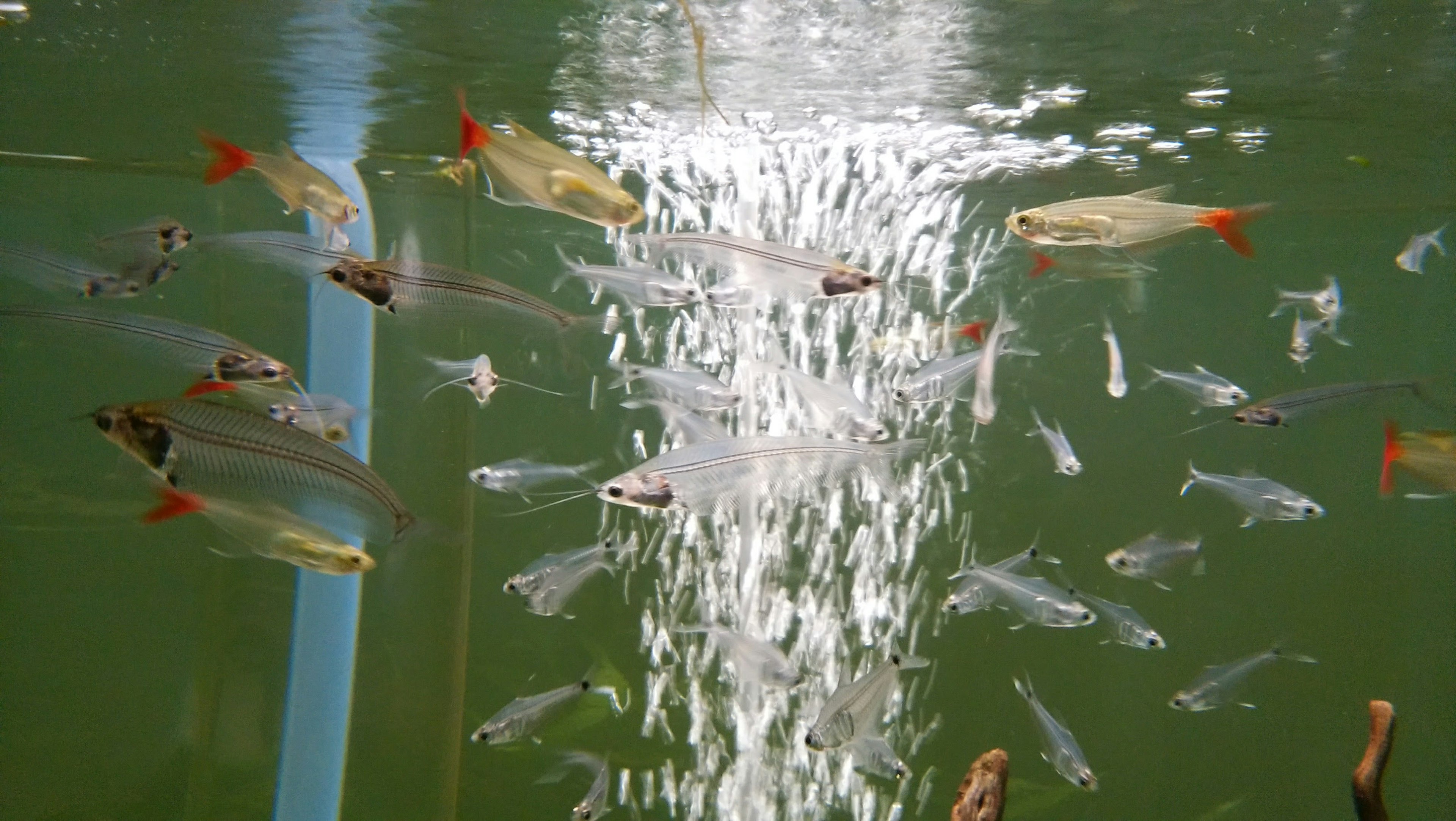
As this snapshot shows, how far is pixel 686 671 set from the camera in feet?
26.5

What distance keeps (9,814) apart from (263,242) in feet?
24.8

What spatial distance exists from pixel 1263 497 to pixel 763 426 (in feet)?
11.8

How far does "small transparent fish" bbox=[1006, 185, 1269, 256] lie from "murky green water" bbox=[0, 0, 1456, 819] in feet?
5.71

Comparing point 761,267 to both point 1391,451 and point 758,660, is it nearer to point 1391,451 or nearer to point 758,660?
point 758,660

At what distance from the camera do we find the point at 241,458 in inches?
90.0

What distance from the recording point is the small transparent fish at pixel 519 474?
495 centimetres

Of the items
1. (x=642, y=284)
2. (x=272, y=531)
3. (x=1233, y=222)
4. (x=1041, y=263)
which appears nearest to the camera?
(x=272, y=531)

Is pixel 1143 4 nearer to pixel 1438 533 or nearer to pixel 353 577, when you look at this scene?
pixel 353 577

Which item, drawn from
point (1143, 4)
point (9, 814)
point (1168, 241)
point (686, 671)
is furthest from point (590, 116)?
point (9, 814)

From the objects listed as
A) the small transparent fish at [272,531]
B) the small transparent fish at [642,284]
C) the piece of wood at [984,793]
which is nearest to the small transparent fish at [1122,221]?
the small transparent fish at [642,284]

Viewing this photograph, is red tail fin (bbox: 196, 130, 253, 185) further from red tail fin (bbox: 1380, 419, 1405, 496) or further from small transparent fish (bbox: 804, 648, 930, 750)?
red tail fin (bbox: 1380, 419, 1405, 496)

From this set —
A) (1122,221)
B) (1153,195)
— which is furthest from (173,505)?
(1153,195)

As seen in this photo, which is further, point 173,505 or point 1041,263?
point 1041,263

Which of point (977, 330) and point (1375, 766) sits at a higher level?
point (977, 330)
